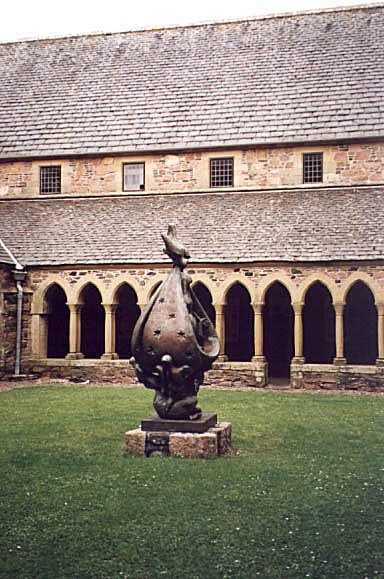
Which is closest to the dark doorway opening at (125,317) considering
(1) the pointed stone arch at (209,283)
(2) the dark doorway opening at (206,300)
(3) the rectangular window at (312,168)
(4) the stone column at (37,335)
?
(2) the dark doorway opening at (206,300)

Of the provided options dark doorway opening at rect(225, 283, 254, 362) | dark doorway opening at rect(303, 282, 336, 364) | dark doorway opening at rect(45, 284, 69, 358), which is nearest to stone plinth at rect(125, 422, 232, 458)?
dark doorway opening at rect(303, 282, 336, 364)

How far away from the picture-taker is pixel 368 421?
40.3ft

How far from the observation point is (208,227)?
1947 centimetres

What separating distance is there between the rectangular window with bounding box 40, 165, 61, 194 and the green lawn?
11617 millimetres

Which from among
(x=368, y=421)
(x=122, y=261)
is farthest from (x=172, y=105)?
(x=368, y=421)

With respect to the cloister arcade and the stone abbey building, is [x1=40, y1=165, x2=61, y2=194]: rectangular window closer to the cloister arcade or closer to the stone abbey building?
the stone abbey building

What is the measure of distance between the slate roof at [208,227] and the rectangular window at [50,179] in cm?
66

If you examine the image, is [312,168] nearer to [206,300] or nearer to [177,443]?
[206,300]

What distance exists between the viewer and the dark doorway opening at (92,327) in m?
22.4

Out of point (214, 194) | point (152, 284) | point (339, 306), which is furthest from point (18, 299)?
point (339, 306)

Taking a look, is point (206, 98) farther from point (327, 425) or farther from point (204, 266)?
point (327, 425)

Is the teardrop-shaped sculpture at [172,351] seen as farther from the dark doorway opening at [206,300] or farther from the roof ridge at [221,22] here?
the roof ridge at [221,22]

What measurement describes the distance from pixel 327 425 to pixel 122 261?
28.0 feet

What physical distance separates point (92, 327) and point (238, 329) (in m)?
4.43
